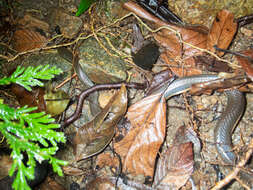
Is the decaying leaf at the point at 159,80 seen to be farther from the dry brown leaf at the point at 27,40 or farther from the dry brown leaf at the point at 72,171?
the dry brown leaf at the point at 27,40

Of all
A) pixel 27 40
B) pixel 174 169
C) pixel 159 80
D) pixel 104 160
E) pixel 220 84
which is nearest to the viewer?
pixel 174 169

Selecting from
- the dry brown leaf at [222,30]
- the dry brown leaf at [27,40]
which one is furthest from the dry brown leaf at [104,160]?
the dry brown leaf at [222,30]

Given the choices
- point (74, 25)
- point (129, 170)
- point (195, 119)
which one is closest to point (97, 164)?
point (129, 170)

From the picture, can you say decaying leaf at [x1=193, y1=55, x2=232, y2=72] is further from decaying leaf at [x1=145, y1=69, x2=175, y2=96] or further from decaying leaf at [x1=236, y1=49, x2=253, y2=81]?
decaying leaf at [x1=145, y1=69, x2=175, y2=96]

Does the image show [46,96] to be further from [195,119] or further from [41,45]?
[195,119]

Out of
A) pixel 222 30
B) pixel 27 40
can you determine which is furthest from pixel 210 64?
pixel 27 40

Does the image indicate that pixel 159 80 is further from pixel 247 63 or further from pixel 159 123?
pixel 247 63
